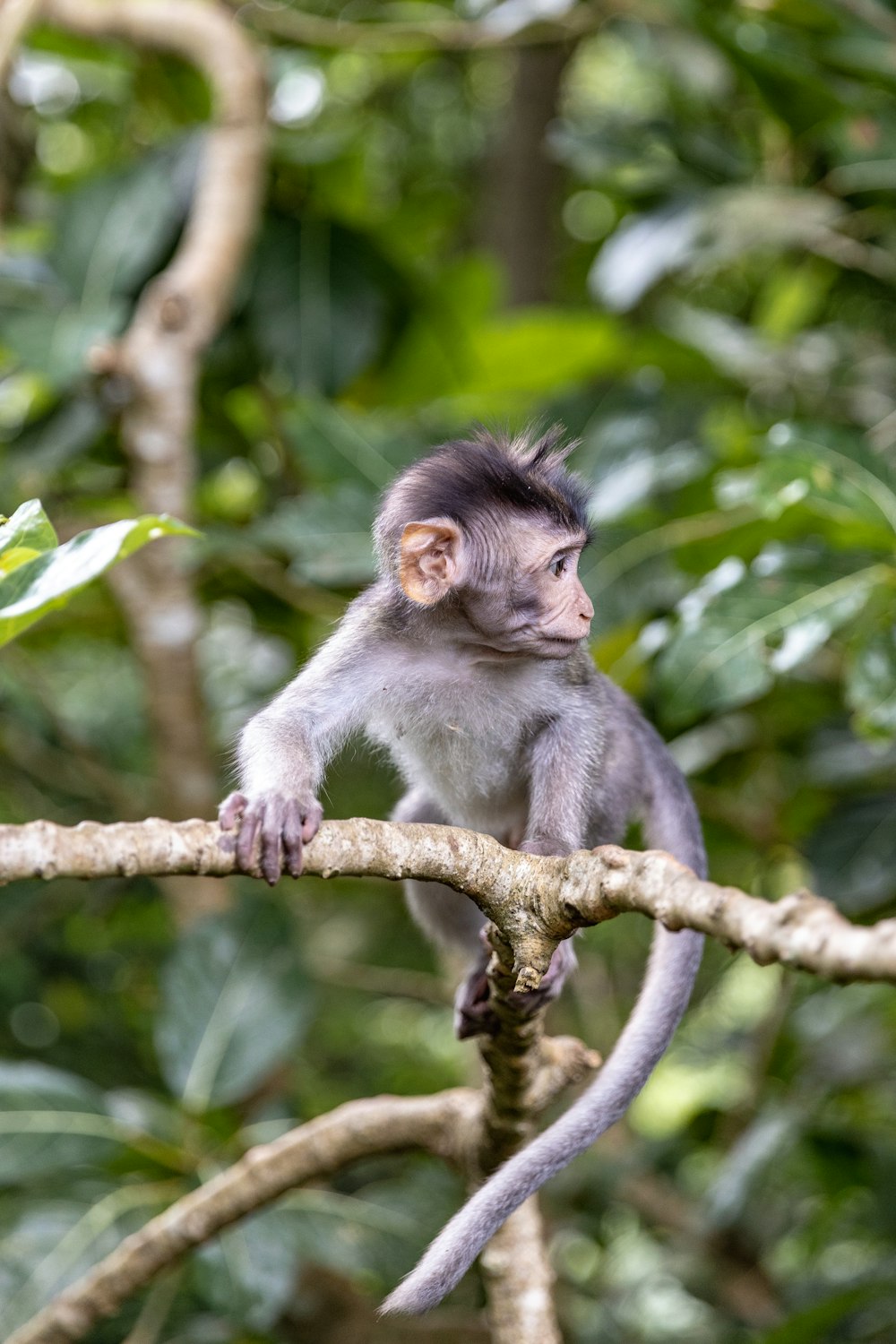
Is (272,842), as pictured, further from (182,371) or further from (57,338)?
(57,338)

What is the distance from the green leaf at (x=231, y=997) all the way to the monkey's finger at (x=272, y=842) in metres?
1.65

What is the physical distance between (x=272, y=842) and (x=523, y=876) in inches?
12.8

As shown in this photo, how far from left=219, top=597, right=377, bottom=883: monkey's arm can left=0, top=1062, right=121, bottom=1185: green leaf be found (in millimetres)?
1168

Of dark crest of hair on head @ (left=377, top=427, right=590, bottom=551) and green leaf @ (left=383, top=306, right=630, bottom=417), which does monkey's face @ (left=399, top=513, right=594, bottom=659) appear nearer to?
dark crest of hair on head @ (left=377, top=427, right=590, bottom=551)

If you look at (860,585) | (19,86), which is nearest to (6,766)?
(19,86)

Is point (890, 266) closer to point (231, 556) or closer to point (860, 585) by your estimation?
point (860, 585)

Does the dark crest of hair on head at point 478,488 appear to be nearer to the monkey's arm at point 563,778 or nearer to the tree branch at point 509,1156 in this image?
the monkey's arm at point 563,778

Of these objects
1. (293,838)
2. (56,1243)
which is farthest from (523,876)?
(56,1243)

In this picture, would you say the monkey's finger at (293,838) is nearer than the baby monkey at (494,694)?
Yes

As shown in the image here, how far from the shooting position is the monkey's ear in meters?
2.18

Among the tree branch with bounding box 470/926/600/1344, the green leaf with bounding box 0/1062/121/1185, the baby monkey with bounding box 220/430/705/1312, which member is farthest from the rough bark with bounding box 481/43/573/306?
the tree branch with bounding box 470/926/600/1344

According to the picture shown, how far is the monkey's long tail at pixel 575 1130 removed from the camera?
5.06 ft

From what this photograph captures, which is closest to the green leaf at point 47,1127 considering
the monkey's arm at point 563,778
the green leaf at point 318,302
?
the monkey's arm at point 563,778

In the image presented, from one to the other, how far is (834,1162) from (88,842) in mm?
2859
